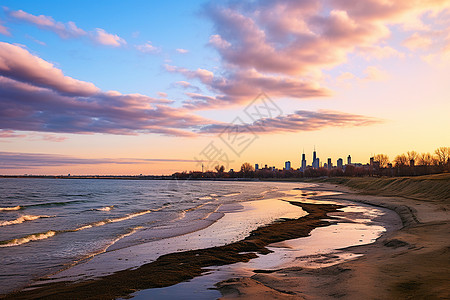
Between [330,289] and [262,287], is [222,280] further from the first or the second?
[330,289]

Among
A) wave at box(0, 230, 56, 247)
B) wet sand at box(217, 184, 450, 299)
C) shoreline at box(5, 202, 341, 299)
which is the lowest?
wave at box(0, 230, 56, 247)

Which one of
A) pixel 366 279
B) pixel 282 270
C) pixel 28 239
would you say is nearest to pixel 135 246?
pixel 28 239

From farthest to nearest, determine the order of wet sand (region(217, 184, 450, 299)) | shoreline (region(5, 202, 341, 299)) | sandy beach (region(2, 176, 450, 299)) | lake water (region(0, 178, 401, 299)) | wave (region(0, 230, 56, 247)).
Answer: wave (region(0, 230, 56, 247)) < lake water (region(0, 178, 401, 299)) < shoreline (region(5, 202, 341, 299)) < sandy beach (region(2, 176, 450, 299)) < wet sand (region(217, 184, 450, 299))

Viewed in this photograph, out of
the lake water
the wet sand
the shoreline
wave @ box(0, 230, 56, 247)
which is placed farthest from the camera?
wave @ box(0, 230, 56, 247)

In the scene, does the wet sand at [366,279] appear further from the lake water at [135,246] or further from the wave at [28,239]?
the wave at [28,239]

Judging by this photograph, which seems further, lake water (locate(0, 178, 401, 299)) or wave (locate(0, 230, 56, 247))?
wave (locate(0, 230, 56, 247))

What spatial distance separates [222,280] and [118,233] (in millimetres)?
12905

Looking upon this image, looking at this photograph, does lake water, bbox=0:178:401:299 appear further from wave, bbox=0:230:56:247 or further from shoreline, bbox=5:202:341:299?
shoreline, bbox=5:202:341:299

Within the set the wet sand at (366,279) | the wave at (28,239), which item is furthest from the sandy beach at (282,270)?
the wave at (28,239)

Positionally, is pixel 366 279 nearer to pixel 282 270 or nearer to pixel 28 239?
pixel 282 270

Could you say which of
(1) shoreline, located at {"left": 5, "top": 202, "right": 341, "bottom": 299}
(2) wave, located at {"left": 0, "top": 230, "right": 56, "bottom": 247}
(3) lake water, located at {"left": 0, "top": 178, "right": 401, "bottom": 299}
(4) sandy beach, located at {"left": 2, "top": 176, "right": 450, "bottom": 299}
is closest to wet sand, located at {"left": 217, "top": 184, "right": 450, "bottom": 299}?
(4) sandy beach, located at {"left": 2, "top": 176, "right": 450, "bottom": 299}

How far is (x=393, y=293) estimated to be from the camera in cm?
754

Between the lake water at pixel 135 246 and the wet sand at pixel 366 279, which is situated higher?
the wet sand at pixel 366 279

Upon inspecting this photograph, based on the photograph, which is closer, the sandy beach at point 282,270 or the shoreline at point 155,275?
the sandy beach at point 282,270
